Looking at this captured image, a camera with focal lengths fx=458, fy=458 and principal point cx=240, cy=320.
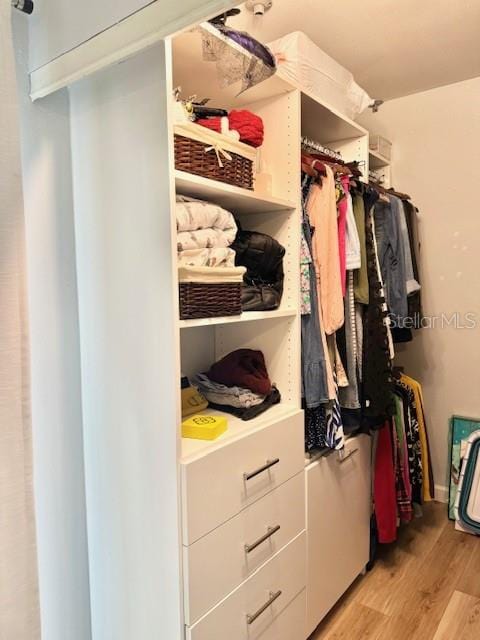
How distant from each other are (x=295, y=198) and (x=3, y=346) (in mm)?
1051

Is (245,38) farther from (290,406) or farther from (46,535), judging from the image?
(46,535)

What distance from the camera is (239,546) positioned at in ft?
4.34

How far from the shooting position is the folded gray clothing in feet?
4.97

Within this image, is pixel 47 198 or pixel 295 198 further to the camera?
pixel 295 198

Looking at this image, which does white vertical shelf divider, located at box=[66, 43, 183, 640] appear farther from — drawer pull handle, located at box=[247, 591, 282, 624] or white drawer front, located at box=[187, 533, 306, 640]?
drawer pull handle, located at box=[247, 591, 282, 624]

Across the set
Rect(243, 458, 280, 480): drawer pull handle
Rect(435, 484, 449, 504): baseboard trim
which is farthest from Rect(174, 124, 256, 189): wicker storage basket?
Rect(435, 484, 449, 504): baseboard trim

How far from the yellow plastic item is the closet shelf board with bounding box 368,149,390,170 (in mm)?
1799

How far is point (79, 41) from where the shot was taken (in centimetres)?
93

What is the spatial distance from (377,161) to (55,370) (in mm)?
Result: 2128

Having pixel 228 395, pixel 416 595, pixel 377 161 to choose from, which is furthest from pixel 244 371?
pixel 377 161

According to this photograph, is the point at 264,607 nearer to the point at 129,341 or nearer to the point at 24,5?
the point at 129,341

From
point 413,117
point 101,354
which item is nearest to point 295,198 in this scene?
point 101,354

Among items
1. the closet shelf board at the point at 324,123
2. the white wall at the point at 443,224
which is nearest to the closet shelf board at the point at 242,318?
the closet shelf board at the point at 324,123

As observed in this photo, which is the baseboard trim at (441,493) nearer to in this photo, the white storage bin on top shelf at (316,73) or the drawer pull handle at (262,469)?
the drawer pull handle at (262,469)
